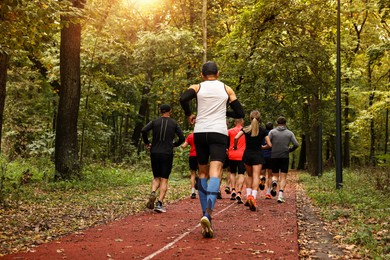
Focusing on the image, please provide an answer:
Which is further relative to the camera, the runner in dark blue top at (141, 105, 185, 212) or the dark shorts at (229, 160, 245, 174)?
the dark shorts at (229, 160, 245, 174)

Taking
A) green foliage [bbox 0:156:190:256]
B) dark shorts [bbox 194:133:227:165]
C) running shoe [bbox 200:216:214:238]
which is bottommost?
Answer: green foliage [bbox 0:156:190:256]

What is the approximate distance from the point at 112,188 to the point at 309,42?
10.2 m

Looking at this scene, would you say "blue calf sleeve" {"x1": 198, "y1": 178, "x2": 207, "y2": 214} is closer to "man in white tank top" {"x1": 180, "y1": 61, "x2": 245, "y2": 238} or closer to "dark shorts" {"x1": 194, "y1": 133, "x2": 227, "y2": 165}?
"man in white tank top" {"x1": 180, "y1": 61, "x2": 245, "y2": 238}

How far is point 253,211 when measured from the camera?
11070 millimetres

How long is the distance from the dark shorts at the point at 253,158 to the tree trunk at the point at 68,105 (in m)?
7.17

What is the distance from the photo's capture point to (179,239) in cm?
712

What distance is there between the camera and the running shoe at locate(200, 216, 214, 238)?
6.79 m

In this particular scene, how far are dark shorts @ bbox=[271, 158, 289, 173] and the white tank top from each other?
265 inches

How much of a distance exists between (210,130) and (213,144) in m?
0.21

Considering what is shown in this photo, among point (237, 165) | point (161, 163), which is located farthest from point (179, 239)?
point (237, 165)

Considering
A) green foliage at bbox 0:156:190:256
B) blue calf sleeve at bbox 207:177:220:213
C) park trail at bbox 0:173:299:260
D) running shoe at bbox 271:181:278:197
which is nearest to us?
park trail at bbox 0:173:299:260

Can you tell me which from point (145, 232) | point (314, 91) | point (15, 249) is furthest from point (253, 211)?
point (314, 91)

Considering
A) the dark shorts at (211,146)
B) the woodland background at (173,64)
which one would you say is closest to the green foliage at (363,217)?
the dark shorts at (211,146)

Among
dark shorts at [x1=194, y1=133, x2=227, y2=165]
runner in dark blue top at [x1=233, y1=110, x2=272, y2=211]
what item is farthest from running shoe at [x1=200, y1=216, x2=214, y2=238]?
runner in dark blue top at [x1=233, y1=110, x2=272, y2=211]
